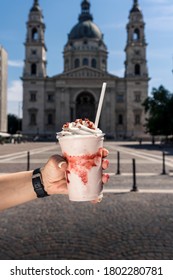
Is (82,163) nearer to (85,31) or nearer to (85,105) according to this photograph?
(85,105)

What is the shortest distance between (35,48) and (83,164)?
81.2 m

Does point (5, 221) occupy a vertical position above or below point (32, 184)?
below

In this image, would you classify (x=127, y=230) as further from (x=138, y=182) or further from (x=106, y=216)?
(x=138, y=182)

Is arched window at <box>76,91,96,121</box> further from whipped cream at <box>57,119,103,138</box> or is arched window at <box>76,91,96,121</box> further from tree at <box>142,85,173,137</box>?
whipped cream at <box>57,119,103,138</box>

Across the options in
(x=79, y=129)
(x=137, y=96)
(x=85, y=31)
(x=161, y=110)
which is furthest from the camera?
(x=85, y=31)

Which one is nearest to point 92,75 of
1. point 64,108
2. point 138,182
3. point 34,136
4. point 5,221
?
point 64,108

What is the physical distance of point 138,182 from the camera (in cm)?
1137

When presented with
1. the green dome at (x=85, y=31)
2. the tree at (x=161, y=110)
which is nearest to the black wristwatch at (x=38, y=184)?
the tree at (x=161, y=110)

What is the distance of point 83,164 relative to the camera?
7.29 feet

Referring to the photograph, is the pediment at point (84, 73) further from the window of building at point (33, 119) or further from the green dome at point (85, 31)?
the green dome at point (85, 31)

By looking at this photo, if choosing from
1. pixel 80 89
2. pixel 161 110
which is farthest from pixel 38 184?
pixel 80 89

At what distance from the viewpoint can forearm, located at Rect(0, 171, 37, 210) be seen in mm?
2297

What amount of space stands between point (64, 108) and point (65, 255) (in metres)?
75.5

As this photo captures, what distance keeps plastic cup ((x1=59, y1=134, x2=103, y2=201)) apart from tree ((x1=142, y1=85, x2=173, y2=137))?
47.2 m
